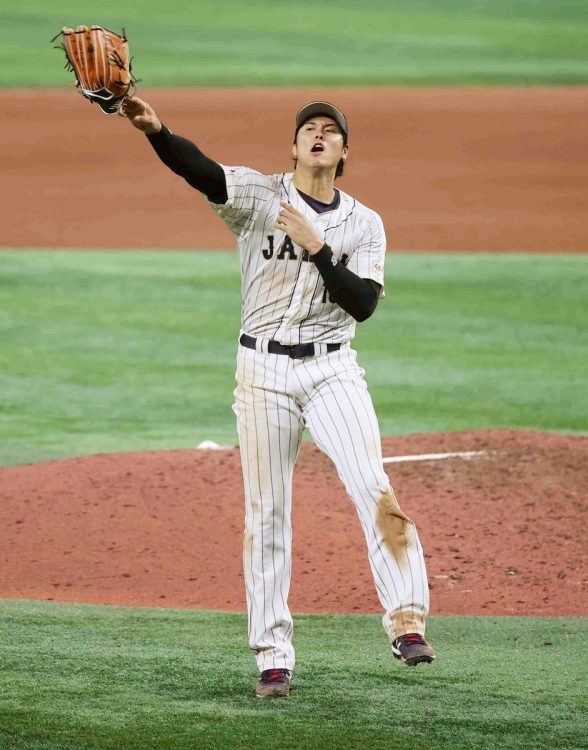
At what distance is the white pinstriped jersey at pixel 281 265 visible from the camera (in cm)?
455

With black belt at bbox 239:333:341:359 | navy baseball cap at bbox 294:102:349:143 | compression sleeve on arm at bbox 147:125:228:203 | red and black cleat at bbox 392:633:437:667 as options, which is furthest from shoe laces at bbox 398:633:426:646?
navy baseball cap at bbox 294:102:349:143

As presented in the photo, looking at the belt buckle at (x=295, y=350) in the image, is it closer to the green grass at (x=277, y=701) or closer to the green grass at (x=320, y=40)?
the green grass at (x=277, y=701)

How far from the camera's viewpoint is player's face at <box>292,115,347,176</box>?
4602 millimetres

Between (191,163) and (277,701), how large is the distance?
1.74 metres

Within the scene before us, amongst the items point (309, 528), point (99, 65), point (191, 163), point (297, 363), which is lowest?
point (309, 528)

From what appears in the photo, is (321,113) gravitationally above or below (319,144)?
above

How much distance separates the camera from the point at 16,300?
503 inches

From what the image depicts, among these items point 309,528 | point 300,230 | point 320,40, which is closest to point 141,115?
point 300,230

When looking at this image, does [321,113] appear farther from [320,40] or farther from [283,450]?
[320,40]

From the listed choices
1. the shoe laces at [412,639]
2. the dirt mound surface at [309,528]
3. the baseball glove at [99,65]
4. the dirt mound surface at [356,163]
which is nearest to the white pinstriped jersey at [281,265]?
the baseball glove at [99,65]

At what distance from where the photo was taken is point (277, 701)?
445cm

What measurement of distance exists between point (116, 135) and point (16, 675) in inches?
686

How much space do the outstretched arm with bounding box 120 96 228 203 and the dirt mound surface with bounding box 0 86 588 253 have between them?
10890 mm

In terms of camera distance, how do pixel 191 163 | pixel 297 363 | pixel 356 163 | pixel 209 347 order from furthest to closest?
1. pixel 356 163
2. pixel 209 347
3. pixel 297 363
4. pixel 191 163
